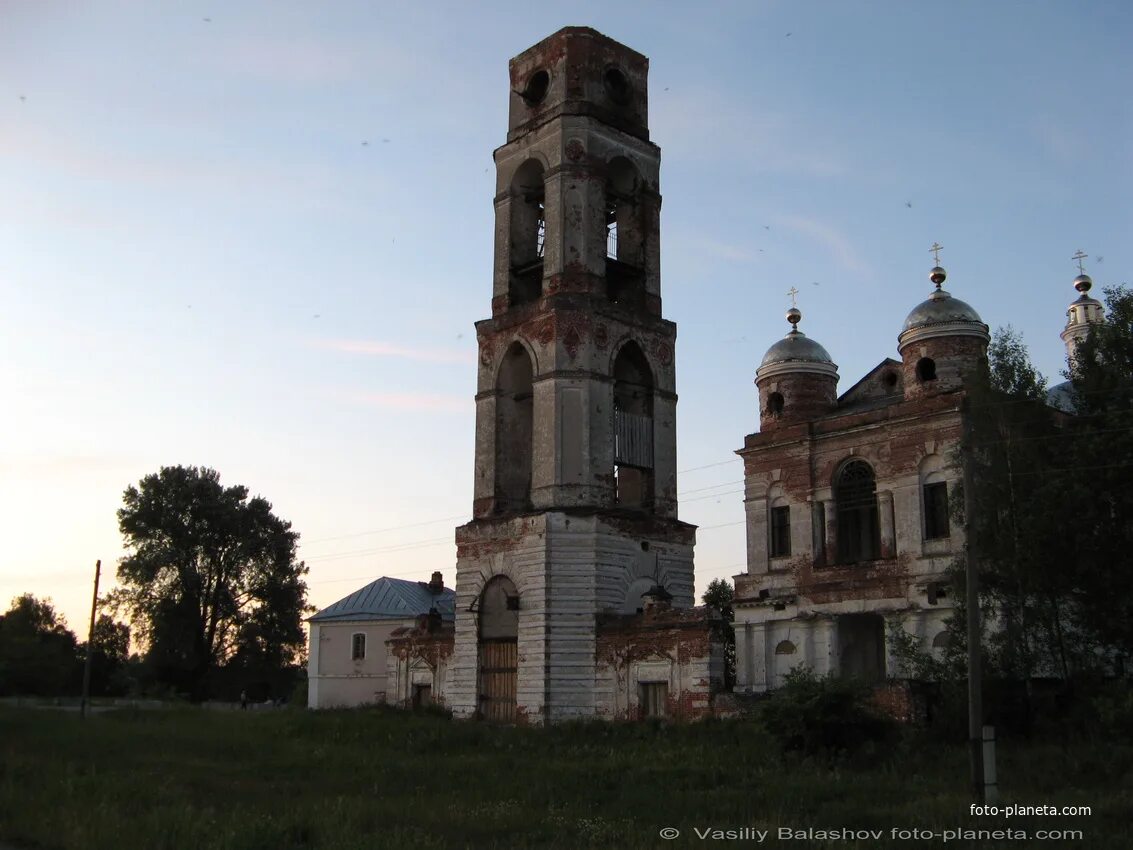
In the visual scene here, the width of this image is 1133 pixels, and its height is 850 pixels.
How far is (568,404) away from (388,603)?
22.5m

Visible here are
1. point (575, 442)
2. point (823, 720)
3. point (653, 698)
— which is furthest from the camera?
point (575, 442)

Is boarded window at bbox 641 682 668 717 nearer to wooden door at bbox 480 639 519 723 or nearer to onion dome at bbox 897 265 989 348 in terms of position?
wooden door at bbox 480 639 519 723

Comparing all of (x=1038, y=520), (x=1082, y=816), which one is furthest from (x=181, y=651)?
(x=1082, y=816)

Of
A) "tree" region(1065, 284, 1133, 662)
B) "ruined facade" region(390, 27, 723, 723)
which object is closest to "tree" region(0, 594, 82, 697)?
"ruined facade" region(390, 27, 723, 723)

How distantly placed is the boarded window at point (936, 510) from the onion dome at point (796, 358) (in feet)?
23.3

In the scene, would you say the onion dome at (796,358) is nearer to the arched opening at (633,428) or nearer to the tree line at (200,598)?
the arched opening at (633,428)

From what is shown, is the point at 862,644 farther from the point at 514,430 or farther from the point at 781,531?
the point at 514,430

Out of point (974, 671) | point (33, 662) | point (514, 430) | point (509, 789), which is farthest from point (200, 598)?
point (974, 671)

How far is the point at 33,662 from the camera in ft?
198

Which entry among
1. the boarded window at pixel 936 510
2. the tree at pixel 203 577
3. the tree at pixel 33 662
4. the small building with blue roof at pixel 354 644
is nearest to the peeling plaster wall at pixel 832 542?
the boarded window at pixel 936 510

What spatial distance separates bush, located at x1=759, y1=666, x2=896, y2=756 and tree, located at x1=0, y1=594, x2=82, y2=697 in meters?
46.9

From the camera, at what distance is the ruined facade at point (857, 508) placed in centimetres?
3234

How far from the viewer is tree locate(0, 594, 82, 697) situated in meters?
59.2

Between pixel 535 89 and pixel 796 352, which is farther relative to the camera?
pixel 796 352
